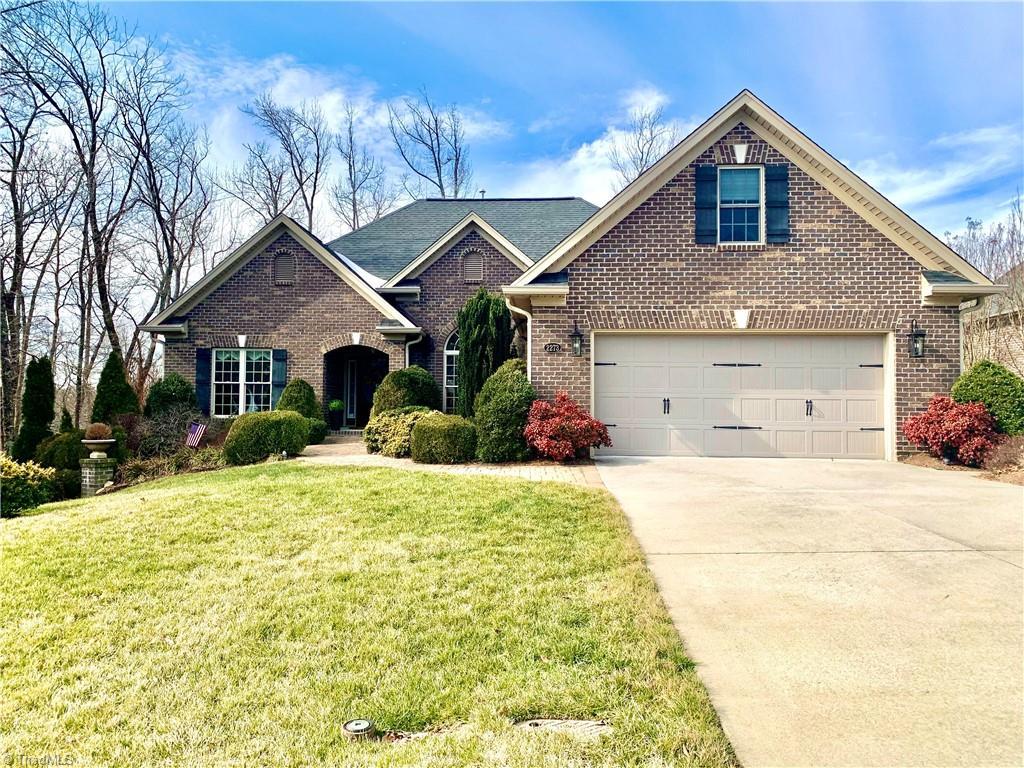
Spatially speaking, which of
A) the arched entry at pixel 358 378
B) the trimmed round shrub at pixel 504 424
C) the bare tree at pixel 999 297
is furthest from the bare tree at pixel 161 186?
the bare tree at pixel 999 297

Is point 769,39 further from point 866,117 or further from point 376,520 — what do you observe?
point 376,520

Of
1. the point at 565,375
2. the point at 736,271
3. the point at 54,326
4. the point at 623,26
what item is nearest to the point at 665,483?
the point at 565,375

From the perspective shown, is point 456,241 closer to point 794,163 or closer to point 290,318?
point 290,318

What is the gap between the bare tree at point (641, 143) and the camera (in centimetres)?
3161

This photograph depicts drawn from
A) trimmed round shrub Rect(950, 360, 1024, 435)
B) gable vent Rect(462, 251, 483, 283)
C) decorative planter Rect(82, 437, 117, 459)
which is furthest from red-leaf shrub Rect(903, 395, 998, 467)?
decorative planter Rect(82, 437, 117, 459)

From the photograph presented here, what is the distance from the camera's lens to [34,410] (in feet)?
46.6

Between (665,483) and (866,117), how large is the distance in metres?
8.80

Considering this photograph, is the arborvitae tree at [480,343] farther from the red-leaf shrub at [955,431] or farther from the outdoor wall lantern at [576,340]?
the red-leaf shrub at [955,431]

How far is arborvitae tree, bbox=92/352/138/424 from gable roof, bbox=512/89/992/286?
445 inches

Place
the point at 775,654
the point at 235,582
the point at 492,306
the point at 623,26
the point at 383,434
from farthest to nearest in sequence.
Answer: the point at 492,306 → the point at 383,434 → the point at 623,26 → the point at 235,582 → the point at 775,654

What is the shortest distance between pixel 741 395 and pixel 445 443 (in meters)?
5.77

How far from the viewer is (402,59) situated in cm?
1107

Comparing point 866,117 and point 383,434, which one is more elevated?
point 866,117

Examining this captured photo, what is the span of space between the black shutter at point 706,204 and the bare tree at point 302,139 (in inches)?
1035
